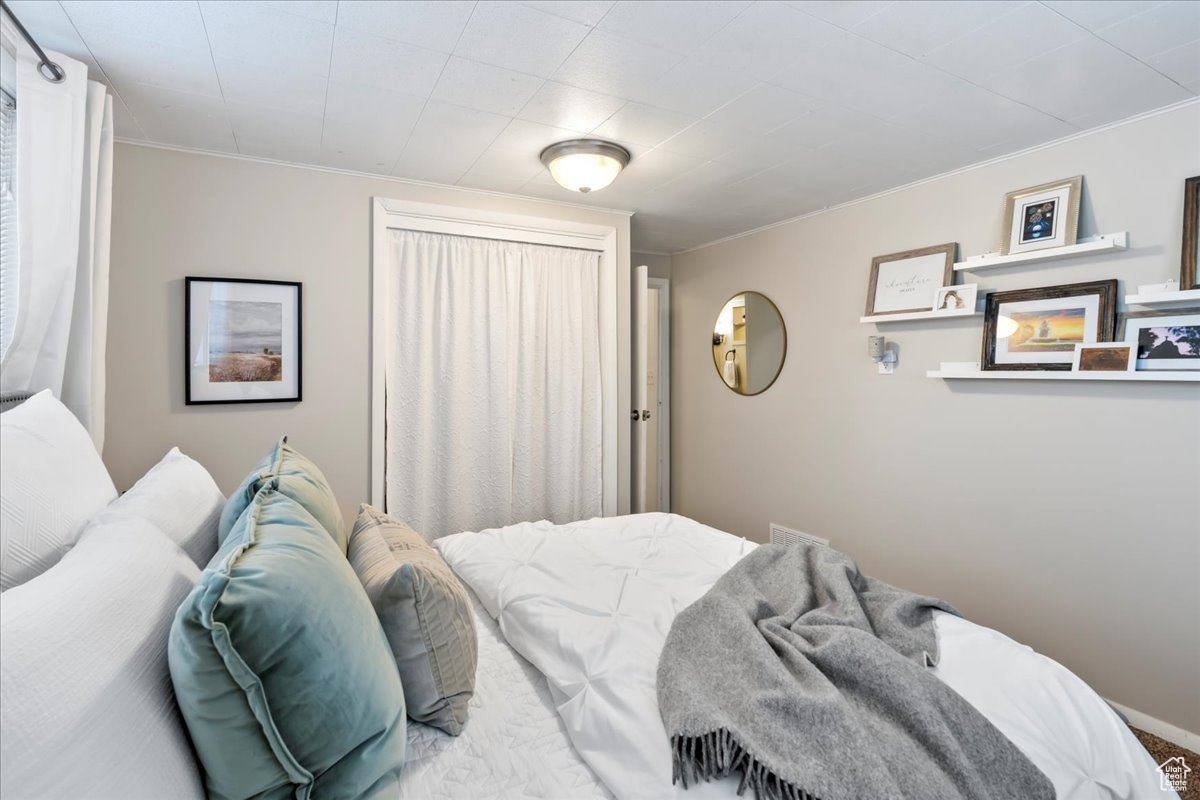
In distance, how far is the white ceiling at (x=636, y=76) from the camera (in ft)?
5.44

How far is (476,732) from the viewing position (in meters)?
1.25

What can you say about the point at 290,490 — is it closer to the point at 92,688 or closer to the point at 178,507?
the point at 178,507

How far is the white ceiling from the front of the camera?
5.44ft

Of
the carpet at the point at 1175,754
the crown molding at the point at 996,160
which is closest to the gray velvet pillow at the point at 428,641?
the carpet at the point at 1175,754

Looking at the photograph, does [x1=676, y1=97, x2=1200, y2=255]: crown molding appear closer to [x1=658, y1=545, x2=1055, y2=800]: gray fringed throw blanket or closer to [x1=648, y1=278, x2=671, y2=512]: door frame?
[x1=648, y1=278, x2=671, y2=512]: door frame

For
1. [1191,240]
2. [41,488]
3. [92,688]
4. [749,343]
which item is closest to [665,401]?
[749,343]

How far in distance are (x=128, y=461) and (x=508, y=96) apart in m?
2.28

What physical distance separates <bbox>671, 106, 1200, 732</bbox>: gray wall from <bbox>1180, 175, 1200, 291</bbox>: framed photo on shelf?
6 centimetres

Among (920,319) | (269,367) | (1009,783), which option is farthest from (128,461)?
(920,319)

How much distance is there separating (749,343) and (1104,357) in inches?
82.8

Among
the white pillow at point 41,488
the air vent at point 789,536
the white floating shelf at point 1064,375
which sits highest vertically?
the white floating shelf at point 1064,375

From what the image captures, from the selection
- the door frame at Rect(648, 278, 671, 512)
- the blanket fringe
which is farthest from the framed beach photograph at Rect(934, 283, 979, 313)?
the blanket fringe

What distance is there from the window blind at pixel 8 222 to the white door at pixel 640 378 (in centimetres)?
288

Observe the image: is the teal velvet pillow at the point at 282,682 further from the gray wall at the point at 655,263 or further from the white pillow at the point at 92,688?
the gray wall at the point at 655,263
